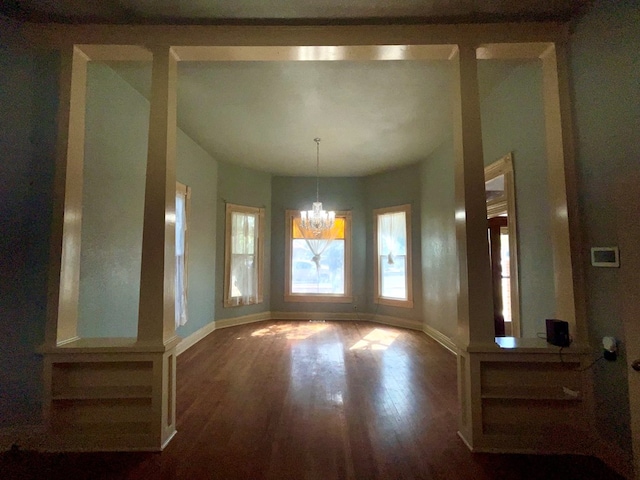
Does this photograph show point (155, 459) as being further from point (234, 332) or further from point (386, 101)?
point (386, 101)

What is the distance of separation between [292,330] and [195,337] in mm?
1562

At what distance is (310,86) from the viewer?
292cm

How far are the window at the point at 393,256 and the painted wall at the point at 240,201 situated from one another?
2191 millimetres

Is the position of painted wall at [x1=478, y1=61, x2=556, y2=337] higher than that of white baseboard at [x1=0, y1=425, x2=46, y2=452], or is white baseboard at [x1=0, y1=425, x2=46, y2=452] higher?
painted wall at [x1=478, y1=61, x2=556, y2=337]

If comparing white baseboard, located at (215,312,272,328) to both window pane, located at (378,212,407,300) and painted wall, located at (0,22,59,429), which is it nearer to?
window pane, located at (378,212,407,300)

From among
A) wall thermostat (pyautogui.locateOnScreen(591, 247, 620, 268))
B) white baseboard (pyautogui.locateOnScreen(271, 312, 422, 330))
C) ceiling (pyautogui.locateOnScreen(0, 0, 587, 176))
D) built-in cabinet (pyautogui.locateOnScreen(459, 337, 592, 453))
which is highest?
ceiling (pyautogui.locateOnScreen(0, 0, 587, 176))

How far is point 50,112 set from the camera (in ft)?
6.84

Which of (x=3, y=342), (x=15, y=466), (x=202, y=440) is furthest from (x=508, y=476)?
(x=3, y=342)

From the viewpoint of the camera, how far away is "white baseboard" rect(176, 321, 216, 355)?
3.93 metres

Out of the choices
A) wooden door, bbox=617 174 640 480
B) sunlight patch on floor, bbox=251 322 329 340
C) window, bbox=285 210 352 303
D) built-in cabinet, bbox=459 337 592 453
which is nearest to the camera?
wooden door, bbox=617 174 640 480

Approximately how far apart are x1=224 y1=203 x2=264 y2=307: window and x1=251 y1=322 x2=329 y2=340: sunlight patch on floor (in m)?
0.72

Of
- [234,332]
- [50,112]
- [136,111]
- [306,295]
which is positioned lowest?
[234,332]

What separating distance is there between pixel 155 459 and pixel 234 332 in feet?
10.3

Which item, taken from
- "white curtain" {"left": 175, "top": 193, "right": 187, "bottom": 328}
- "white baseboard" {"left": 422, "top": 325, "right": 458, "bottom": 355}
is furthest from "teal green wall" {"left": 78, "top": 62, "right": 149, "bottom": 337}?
"white baseboard" {"left": 422, "top": 325, "right": 458, "bottom": 355}
